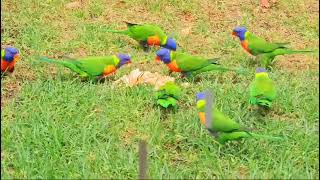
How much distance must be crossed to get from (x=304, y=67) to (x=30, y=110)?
8.25ft

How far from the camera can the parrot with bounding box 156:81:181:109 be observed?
3703mm

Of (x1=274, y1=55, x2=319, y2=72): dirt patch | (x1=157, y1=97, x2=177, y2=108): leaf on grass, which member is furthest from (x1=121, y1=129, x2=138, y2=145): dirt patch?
(x1=274, y1=55, x2=319, y2=72): dirt patch

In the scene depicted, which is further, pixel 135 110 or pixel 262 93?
pixel 135 110

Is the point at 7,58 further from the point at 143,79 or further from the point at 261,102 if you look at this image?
the point at 261,102

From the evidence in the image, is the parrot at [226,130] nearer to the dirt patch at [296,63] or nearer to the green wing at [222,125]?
the green wing at [222,125]

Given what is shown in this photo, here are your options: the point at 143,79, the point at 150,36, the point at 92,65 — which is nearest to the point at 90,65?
the point at 92,65

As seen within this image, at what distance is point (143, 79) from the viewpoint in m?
4.30

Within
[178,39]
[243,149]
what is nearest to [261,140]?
[243,149]

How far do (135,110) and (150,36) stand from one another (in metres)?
1.33

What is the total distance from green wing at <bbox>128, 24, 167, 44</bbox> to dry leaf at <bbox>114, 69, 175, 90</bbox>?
67cm

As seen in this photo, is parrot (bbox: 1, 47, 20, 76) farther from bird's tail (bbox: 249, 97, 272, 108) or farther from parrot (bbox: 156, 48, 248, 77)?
bird's tail (bbox: 249, 97, 272, 108)

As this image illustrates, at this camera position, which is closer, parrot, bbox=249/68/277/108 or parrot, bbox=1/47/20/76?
parrot, bbox=249/68/277/108

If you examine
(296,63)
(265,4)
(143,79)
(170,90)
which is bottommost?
(170,90)

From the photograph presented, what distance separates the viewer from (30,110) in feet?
12.2
